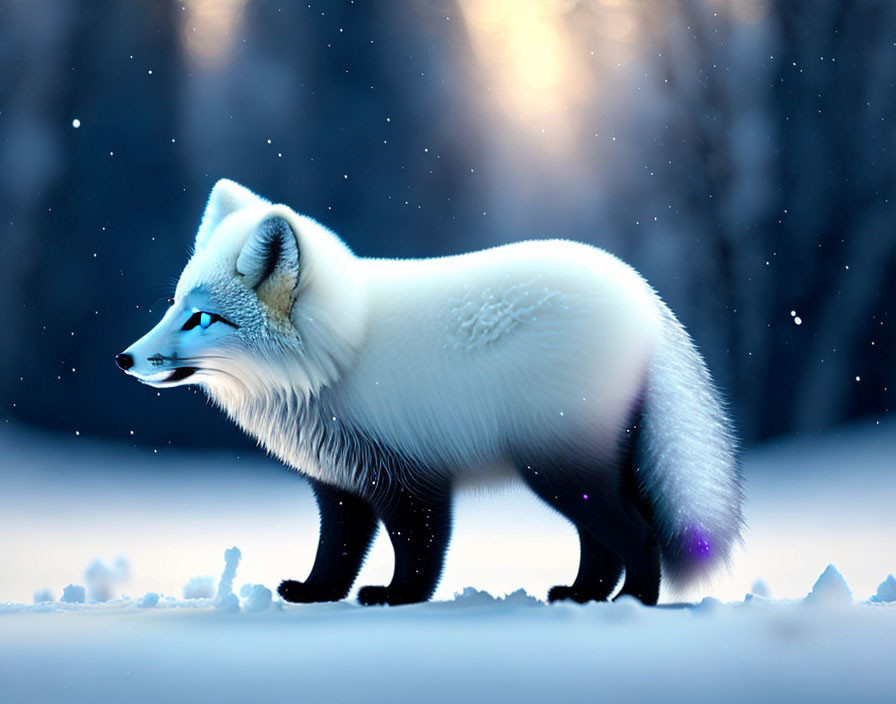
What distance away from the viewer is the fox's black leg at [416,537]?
7.66 ft

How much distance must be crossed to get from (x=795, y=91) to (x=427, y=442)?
2438 millimetres

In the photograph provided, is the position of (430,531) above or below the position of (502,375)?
below

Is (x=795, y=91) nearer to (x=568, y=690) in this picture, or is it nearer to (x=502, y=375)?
(x=502, y=375)

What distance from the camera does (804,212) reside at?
12.4 ft

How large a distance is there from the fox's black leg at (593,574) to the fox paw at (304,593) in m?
0.56

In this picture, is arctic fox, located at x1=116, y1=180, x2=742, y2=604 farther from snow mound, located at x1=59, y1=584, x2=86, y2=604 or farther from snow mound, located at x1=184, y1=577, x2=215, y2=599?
snow mound, located at x1=59, y1=584, x2=86, y2=604

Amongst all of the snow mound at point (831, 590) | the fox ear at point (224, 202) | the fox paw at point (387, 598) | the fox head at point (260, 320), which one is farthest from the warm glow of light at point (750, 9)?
the fox paw at point (387, 598)

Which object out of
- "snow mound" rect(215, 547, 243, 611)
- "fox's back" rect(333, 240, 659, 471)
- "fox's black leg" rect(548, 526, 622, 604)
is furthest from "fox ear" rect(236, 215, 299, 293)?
"fox's black leg" rect(548, 526, 622, 604)

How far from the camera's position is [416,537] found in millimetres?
2338

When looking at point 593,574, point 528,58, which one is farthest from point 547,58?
point 593,574

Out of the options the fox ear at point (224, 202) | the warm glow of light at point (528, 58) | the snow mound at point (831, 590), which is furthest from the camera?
the warm glow of light at point (528, 58)

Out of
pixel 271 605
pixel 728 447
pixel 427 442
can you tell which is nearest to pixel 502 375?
pixel 427 442

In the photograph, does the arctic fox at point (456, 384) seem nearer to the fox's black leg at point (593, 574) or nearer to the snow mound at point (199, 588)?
the fox's black leg at point (593, 574)

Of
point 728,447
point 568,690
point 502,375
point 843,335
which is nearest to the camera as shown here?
point 568,690
